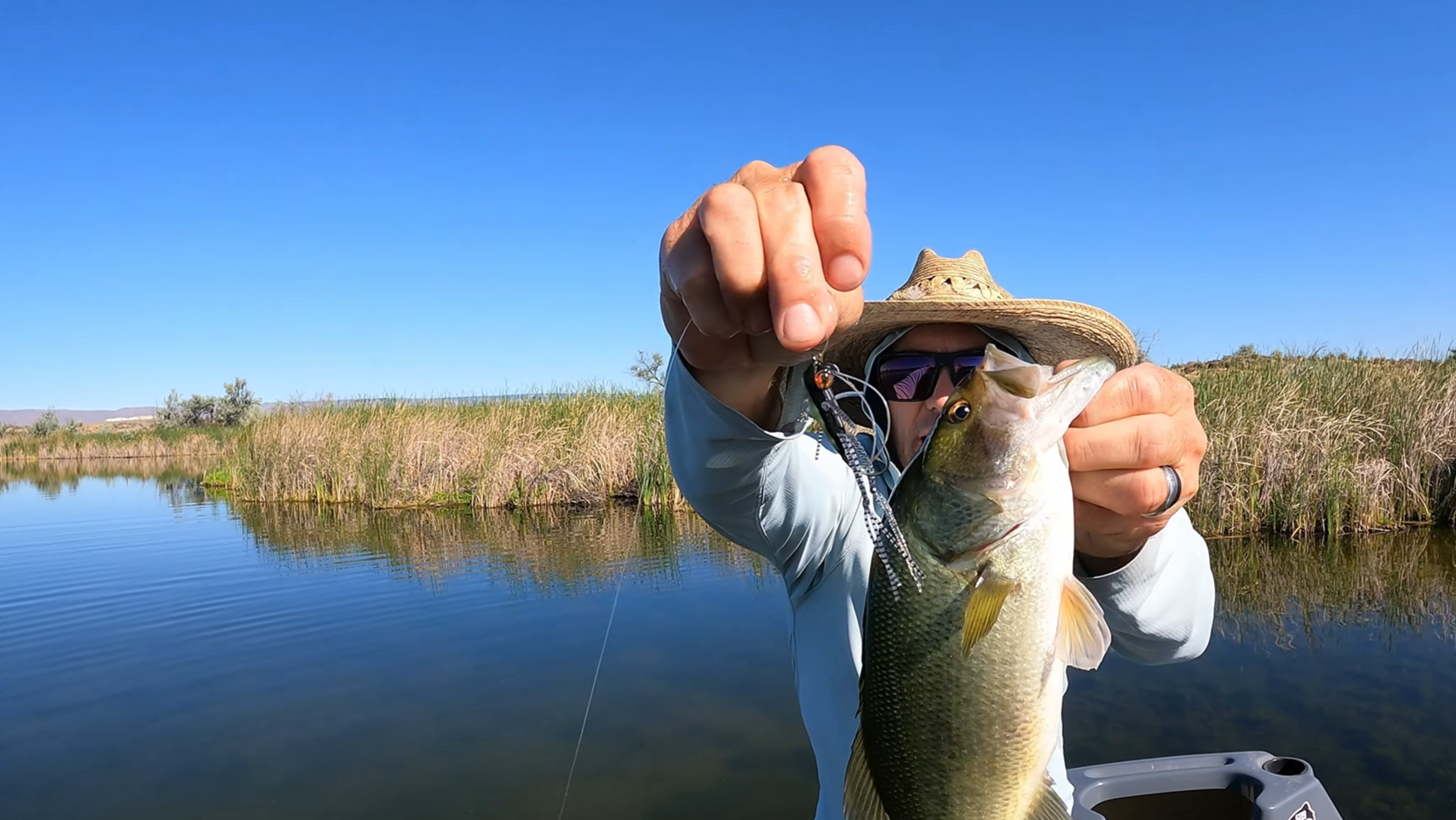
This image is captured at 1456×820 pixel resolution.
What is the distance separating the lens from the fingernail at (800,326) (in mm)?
1327

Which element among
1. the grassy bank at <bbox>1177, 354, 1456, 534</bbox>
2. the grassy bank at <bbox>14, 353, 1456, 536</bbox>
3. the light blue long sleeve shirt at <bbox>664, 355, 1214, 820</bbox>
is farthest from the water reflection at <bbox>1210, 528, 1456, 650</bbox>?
the light blue long sleeve shirt at <bbox>664, 355, 1214, 820</bbox>

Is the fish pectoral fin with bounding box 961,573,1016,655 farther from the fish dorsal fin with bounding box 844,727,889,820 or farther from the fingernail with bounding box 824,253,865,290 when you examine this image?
the fingernail with bounding box 824,253,865,290

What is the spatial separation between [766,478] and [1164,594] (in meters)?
0.99

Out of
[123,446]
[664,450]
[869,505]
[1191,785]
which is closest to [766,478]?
[869,505]

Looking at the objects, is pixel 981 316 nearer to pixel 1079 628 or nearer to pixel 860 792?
pixel 1079 628

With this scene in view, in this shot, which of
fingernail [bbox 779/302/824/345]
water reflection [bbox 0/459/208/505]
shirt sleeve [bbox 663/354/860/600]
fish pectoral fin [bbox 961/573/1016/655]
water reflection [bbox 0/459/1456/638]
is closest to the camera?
fingernail [bbox 779/302/824/345]

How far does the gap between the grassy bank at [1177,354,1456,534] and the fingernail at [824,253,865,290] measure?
1119 centimetres

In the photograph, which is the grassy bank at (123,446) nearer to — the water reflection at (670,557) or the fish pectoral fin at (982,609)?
the water reflection at (670,557)

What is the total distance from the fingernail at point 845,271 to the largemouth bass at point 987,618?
32 cm

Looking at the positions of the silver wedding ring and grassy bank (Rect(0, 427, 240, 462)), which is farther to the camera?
grassy bank (Rect(0, 427, 240, 462))

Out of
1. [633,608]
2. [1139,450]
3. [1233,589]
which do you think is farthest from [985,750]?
[1233,589]

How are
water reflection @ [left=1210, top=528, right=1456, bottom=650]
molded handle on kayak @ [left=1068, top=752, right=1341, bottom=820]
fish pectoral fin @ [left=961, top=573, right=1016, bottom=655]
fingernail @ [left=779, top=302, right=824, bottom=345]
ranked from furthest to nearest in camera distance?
water reflection @ [left=1210, top=528, right=1456, bottom=650]
molded handle on kayak @ [left=1068, top=752, right=1341, bottom=820]
fish pectoral fin @ [left=961, top=573, right=1016, bottom=655]
fingernail @ [left=779, top=302, right=824, bottom=345]

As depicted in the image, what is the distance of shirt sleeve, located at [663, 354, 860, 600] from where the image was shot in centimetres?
193

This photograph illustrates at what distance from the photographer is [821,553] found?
2457 millimetres
